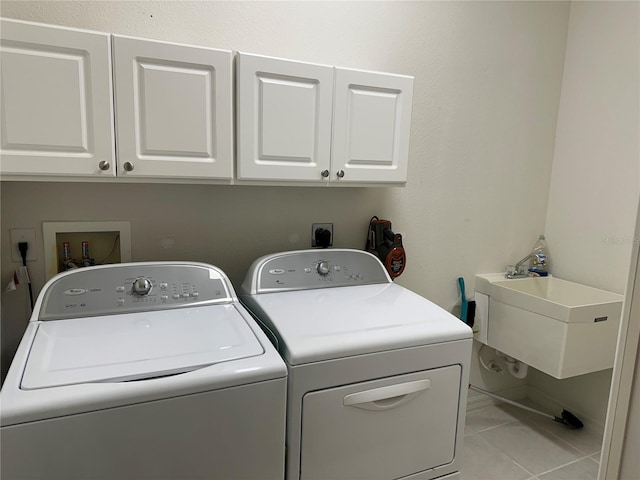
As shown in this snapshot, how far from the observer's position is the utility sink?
7.18 feet

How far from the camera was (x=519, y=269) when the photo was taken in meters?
2.74

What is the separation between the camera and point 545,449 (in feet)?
7.94

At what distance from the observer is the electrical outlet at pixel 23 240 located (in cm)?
168

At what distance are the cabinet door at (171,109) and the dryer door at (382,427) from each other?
2.96 ft

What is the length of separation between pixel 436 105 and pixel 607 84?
3.14 feet

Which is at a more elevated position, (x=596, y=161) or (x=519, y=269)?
(x=596, y=161)

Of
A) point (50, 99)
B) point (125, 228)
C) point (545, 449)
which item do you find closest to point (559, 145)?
point (545, 449)

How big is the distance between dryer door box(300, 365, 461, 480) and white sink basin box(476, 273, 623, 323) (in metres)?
0.87

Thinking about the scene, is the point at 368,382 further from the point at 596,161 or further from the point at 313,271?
the point at 596,161

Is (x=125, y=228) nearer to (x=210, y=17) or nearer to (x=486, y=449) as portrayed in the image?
(x=210, y=17)

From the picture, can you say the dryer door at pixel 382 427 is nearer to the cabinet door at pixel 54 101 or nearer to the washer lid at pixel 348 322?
the washer lid at pixel 348 322

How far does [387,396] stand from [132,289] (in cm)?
95

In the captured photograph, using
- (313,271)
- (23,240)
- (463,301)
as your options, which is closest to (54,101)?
(23,240)

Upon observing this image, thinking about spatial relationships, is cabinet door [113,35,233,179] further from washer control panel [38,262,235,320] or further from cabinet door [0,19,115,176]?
washer control panel [38,262,235,320]
